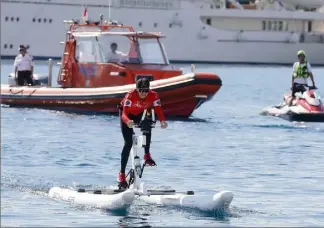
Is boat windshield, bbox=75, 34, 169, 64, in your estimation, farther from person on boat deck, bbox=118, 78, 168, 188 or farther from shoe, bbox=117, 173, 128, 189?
person on boat deck, bbox=118, 78, 168, 188

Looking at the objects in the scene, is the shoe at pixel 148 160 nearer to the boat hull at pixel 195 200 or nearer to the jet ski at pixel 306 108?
the boat hull at pixel 195 200

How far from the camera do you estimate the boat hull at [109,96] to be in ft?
106

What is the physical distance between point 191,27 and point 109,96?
2620 inches

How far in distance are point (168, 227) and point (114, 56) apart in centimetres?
2002

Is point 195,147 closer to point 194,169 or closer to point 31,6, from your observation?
point 194,169

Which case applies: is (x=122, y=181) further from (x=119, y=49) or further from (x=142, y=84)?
(x=119, y=49)

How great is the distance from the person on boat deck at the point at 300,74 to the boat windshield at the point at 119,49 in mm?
3859

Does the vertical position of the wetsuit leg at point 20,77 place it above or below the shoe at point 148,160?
below

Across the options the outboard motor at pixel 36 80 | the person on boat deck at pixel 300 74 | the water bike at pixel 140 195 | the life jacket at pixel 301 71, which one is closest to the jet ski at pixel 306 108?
the person on boat deck at pixel 300 74

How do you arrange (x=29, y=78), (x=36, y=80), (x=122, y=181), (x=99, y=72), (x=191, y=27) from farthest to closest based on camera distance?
(x=191, y=27), (x=36, y=80), (x=29, y=78), (x=99, y=72), (x=122, y=181)

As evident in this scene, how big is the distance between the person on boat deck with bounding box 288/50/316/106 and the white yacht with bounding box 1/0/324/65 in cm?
6252

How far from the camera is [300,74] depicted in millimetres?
32781

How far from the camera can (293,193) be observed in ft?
62.2

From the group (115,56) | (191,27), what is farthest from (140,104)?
(191,27)
